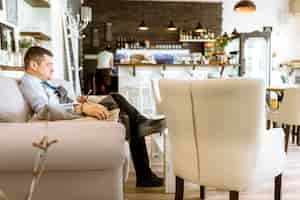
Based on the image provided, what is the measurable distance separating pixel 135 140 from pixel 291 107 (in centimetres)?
194

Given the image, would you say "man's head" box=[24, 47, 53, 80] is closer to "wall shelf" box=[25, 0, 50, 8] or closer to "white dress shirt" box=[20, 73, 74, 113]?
"white dress shirt" box=[20, 73, 74, 113]

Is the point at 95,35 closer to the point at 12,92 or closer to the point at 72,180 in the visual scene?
the point at 12,92

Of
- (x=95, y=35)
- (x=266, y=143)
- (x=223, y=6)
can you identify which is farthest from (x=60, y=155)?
(x=223, y=6)

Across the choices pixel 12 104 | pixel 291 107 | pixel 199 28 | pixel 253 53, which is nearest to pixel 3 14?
pixel 12 104

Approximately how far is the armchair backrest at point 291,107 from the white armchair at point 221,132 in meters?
1.90

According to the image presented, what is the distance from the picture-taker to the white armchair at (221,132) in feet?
5.81

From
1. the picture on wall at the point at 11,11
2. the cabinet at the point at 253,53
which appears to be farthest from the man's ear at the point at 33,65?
the cabinet at the point at 253,53

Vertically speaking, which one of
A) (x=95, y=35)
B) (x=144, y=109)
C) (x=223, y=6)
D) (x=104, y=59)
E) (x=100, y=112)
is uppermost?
(x=223, y=6)

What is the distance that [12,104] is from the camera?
79.4 inches

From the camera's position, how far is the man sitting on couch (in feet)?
6.53

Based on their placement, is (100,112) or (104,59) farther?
(104,59)

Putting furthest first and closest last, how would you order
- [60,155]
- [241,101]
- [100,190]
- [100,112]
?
[100,112] < [241,101] < [100,190] < [60,155]

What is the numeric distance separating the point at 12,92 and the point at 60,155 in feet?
2.70

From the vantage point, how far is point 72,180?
5.26 ft
